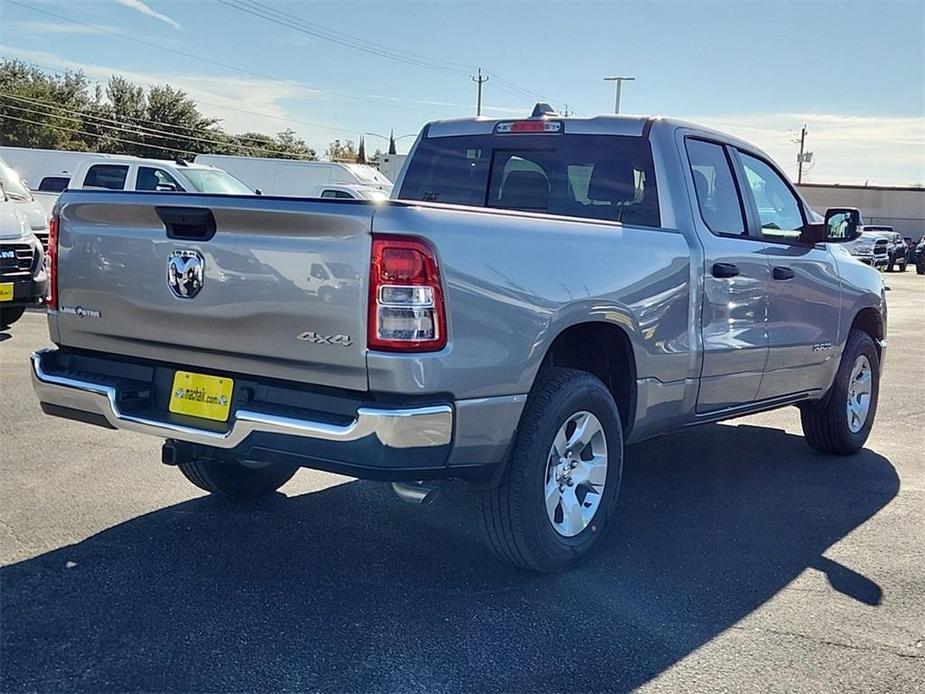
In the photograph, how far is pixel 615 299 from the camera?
149 inches

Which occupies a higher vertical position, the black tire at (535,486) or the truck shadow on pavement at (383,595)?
the black tire at (535,486)

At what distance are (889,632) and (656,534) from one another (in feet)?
3.87

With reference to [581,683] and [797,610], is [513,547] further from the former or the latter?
[797,610]

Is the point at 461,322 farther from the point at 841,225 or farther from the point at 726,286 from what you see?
the point at 841,225

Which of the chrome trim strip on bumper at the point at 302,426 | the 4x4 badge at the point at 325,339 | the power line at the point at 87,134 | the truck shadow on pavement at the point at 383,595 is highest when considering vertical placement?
the power line at the point at 87,134

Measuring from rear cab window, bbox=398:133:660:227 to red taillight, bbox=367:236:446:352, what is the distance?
5.90 ft

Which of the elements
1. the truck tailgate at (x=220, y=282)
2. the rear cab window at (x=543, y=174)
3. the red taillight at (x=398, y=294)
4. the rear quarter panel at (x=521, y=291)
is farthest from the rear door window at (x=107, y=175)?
the red taillight at (x=398, y=294)

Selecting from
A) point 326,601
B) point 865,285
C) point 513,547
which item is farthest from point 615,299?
point 865,285

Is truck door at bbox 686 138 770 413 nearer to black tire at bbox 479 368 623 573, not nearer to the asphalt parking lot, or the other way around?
the asphalt parking lot

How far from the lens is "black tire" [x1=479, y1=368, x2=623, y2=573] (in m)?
3.46

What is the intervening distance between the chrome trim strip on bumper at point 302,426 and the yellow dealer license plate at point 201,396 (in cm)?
7

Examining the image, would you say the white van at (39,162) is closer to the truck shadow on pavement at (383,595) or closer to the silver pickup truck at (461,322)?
the silver pickup truck at (461,322)

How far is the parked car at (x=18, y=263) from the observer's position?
873 cm

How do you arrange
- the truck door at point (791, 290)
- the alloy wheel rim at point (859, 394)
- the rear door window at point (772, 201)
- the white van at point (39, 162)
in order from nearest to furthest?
the truck door at point (791, 290)
the rear door window at point (772, 201)
the alloy wheel rim at point (859, 394)
the white van at point (39, 162)
